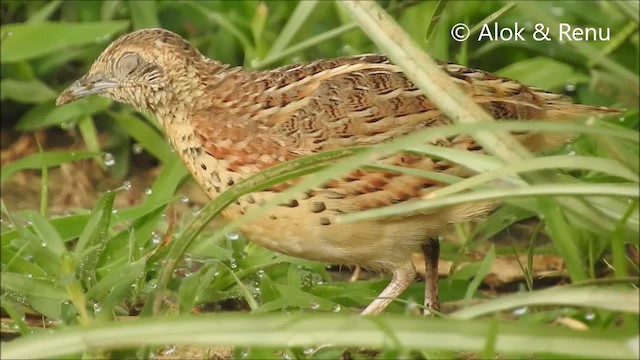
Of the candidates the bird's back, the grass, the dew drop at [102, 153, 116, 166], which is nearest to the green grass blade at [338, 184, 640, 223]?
the grass

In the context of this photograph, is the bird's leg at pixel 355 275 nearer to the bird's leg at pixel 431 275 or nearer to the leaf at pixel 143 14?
the bird's leg at pixel 431 275

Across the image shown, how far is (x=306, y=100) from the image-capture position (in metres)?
3.88

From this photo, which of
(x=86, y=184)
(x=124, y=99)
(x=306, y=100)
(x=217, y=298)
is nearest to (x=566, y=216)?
(x=306, y=100)

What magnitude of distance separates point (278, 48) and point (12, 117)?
1.89m

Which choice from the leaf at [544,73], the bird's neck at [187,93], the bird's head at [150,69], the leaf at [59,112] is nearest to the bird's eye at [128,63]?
the bird's head at [150,69]

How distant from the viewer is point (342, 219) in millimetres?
2717

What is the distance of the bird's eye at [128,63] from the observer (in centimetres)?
415

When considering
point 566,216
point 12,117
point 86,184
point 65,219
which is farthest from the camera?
point 12,117

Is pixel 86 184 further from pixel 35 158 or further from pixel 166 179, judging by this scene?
pixel 166 179

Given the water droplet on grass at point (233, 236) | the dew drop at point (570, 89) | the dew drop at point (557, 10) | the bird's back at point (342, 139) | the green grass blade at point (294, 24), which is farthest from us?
the dew drop at point (570, 89)

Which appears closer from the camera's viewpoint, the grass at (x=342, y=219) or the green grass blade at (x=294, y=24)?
the grass at (x=342, y=219)

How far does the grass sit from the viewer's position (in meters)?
2.70

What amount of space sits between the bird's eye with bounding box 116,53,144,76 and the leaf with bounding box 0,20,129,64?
49.7 inches

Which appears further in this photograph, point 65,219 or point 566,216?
point 65,219
